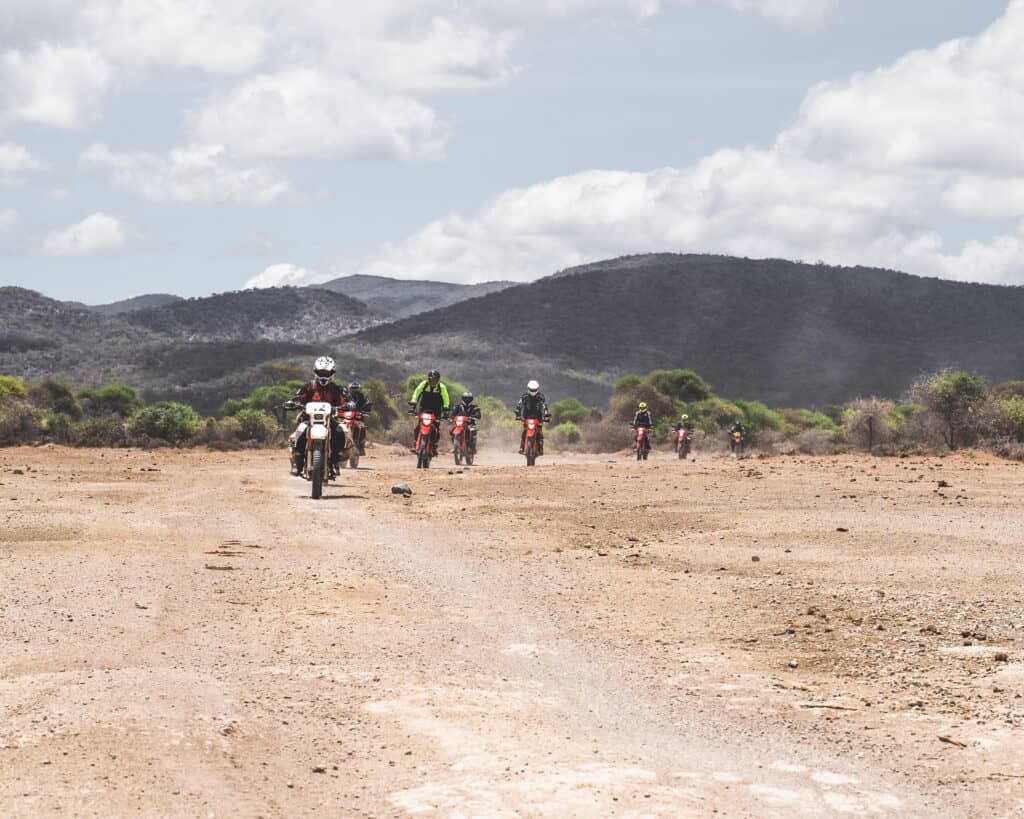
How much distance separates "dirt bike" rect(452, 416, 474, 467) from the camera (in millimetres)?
29141

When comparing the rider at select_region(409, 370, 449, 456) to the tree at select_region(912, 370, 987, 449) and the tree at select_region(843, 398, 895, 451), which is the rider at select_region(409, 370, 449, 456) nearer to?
the tree at select_region(843, 398, 895, 451)

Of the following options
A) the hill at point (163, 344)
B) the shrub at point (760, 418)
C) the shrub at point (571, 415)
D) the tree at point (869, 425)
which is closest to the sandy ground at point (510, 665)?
the tree at point (869, 425)

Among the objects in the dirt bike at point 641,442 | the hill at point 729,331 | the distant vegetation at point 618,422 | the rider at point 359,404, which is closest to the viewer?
the rider at point 359,404

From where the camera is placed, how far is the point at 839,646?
8.57 meters

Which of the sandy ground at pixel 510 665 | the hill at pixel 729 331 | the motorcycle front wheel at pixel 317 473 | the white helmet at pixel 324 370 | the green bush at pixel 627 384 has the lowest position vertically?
the sandy ground at pixel 510 665

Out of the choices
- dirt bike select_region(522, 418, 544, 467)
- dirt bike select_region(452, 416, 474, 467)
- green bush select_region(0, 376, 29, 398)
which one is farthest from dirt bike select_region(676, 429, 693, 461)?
green bush select_region(0, 376, 29, 398)

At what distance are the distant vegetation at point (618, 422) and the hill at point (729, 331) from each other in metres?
38.2

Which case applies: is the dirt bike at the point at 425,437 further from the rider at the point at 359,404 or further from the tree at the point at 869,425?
the tree at the point at 869,425

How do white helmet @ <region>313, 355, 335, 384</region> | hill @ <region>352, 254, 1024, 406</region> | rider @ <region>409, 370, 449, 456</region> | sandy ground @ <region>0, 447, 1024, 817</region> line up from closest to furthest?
1. sandy ground @ <region>0, 447, 1024, 817</region>
2. white helmet @ <region>313, 355, 335, 384</region>
3. rider @ <region>409, 370, 449, 456</region>
4. hill @ <region>352, 254, 1024, 406</region>

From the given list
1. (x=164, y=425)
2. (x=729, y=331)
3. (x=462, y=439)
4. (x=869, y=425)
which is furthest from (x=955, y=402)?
(x=729, y=331)

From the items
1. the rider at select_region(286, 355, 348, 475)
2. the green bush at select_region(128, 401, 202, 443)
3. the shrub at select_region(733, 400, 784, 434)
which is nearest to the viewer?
the rider at select_region(286, 355, 348, 475)

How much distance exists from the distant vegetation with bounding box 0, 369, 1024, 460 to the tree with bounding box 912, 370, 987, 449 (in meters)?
0.03

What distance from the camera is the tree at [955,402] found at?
33969 mm

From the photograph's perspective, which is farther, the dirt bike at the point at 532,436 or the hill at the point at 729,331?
the hill at the point at 729,331
